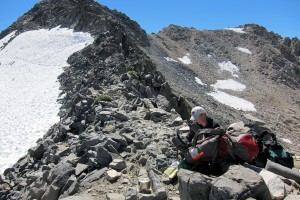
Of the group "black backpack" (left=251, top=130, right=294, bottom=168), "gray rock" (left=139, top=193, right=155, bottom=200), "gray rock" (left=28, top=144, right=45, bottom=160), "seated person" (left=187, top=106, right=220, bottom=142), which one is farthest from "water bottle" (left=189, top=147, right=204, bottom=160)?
"gray rock" (left=28, top=144, right=45, bottom=160)

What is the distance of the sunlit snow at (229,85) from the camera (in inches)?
2776

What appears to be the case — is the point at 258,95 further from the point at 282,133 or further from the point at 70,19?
the point at 70,19

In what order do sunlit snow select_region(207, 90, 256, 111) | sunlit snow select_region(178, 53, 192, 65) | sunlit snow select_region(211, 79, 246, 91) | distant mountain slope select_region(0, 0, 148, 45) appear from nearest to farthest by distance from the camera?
distant mountain slope select_region(0, 0, 148, 45)
sunlit snow select_region(207, 90, 256, 111)
sunlit snow select_region(211, 79, 246, 91)
sunlit snow select_region(178, 53, 192, 65)

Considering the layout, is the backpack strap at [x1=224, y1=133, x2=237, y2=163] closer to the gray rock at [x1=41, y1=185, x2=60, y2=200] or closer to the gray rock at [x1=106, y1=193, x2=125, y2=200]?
the gray rock at [x1=106, y1=193, x2=125, y2=200]

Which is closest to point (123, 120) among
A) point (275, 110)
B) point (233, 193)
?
point (233, 193)

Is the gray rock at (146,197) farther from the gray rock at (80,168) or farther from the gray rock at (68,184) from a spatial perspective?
the gray rock at (80,168)

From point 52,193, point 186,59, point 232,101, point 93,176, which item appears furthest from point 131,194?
point 186,59

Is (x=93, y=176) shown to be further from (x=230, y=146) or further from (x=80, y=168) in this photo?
(x=230, y=146)

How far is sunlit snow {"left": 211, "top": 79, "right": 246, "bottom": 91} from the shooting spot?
7050 cm

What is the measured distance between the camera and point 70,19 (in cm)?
4928

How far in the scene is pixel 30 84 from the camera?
29.4m

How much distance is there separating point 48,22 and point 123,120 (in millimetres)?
43169

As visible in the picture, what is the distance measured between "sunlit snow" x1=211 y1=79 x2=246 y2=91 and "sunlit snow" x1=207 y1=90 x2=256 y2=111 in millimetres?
5346

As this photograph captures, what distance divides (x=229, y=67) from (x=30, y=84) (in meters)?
61.2
